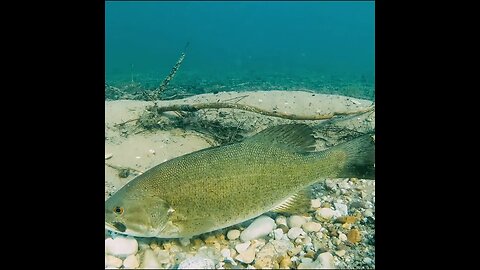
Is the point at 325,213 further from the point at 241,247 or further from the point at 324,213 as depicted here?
the point at 241,247

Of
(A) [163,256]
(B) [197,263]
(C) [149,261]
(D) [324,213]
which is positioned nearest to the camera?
(B) [197,263]

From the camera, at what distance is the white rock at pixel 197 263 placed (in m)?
2.71

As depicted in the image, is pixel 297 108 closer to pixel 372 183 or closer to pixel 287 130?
pixel 372 183

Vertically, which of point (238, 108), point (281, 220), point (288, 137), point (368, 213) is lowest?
point (368, 213)

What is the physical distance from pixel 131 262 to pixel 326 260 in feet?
4.84

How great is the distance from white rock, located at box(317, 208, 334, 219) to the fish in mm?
175

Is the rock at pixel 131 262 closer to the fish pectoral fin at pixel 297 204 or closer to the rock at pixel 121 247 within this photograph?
the rock at pixel 121 247

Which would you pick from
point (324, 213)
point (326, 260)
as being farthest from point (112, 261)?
point (324, 213)

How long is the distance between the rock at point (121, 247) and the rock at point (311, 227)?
146 centimetres

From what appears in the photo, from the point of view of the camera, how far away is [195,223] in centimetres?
307

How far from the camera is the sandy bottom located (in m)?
4.61

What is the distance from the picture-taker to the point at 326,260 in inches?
116

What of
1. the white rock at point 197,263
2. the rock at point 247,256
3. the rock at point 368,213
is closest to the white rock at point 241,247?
the rock at point 247,256
